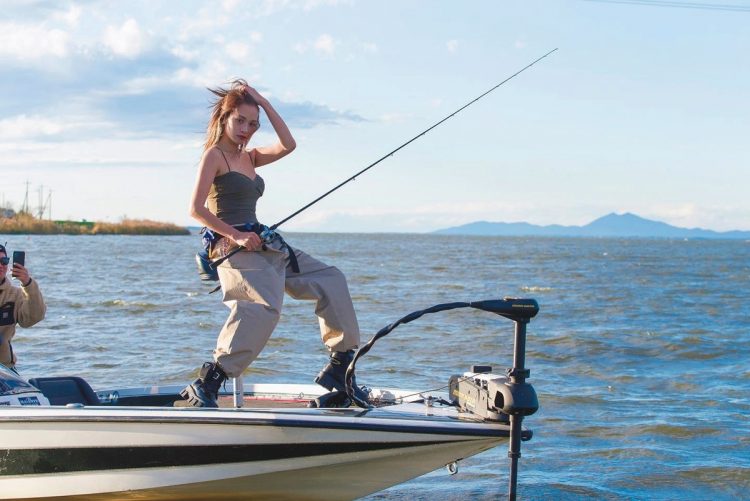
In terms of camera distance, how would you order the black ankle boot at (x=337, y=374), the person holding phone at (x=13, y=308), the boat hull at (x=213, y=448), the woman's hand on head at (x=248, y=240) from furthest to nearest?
the person holding phone at (x=13, y=308) → the black ankle boot at (x=337, y=374) → the woman's hand on head at (x=248, y=240) → the boat hull at (x=213, y=448)

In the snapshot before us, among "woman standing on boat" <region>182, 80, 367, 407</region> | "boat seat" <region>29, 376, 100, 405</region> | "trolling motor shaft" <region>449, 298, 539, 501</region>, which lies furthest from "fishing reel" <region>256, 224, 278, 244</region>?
"boat seat" <region>29, 376, 100, 405</region>

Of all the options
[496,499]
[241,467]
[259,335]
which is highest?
[259,335]

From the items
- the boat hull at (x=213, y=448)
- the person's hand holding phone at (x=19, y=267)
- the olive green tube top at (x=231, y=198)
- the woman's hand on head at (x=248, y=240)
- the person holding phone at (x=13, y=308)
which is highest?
the olive green tube top at (x=231, y=198)

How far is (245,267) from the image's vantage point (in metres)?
5.66

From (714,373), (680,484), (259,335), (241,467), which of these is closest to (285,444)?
(241,467)

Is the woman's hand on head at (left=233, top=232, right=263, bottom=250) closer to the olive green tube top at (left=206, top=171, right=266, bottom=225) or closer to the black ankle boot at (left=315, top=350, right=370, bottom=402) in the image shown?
the olive green tube top at (left=206, top=171, right=266, bottom=225)

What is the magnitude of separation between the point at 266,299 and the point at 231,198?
0.62 metres

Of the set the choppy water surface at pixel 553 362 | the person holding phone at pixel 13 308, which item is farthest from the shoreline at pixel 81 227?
the person holding phone at pixel 13 308

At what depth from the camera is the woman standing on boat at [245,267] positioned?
18.2 feet

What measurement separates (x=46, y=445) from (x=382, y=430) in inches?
71.4

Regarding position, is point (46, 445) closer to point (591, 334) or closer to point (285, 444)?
point (285, 444)

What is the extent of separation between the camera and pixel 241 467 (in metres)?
5.35

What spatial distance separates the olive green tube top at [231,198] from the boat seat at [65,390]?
1.50 meters

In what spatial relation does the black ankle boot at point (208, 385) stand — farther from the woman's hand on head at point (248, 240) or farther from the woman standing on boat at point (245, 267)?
the woman's hand on head at point (248, 240)
